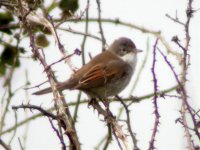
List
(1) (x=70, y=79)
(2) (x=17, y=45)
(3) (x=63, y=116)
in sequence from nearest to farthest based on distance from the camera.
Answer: (3) (x=63, y=116), (2) (x=17, y=45), (1) (x=70, y=79)

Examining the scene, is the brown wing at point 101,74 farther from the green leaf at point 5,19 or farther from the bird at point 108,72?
the green leaf at point 5,19

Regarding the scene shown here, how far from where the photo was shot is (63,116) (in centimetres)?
297

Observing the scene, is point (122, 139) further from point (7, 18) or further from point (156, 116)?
point (7, 18)

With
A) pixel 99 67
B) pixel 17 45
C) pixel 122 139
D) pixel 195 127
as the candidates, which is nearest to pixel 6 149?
pixel 122 139

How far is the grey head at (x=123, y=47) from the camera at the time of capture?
608 centimetres

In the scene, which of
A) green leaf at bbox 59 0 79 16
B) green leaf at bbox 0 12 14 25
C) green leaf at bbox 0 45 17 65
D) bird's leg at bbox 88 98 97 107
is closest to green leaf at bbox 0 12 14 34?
green leaf at bbox 0 12 14 25

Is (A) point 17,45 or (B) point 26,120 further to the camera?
(B) point 26,120

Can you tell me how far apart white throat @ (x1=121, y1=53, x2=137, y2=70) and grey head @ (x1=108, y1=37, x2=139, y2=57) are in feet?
0.14

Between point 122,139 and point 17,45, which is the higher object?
point 17,45

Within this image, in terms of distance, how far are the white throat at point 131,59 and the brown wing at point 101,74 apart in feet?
0.29

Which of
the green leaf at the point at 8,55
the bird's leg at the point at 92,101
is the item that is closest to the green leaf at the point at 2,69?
the green leaf at the point at 8,55

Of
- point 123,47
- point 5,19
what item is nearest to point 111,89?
point 123,47

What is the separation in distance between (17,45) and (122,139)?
68.5 inches

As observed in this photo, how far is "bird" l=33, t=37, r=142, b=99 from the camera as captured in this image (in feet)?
16.9
